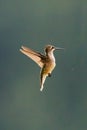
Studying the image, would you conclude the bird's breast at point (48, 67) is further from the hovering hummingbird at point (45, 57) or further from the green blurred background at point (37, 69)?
the green blurred background at point (37, 69)

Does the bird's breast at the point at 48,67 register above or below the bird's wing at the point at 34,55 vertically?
below

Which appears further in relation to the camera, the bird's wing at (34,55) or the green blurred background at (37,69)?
the green blurred background at (37,69)

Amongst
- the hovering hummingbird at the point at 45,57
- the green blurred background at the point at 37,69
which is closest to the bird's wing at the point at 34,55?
the hovering hummingbird at the point at 45,57

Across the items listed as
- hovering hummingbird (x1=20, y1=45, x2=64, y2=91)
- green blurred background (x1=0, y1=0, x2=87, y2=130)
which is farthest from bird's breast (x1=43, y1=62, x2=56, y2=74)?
green blurred background (x1=0, y1=0, x2=87, y2=130)

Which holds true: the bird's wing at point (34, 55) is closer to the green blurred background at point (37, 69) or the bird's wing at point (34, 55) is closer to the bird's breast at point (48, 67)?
the bird's breast at point (48, 67)

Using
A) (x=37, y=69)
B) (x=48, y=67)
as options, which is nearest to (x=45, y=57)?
(x=48, y=67)
